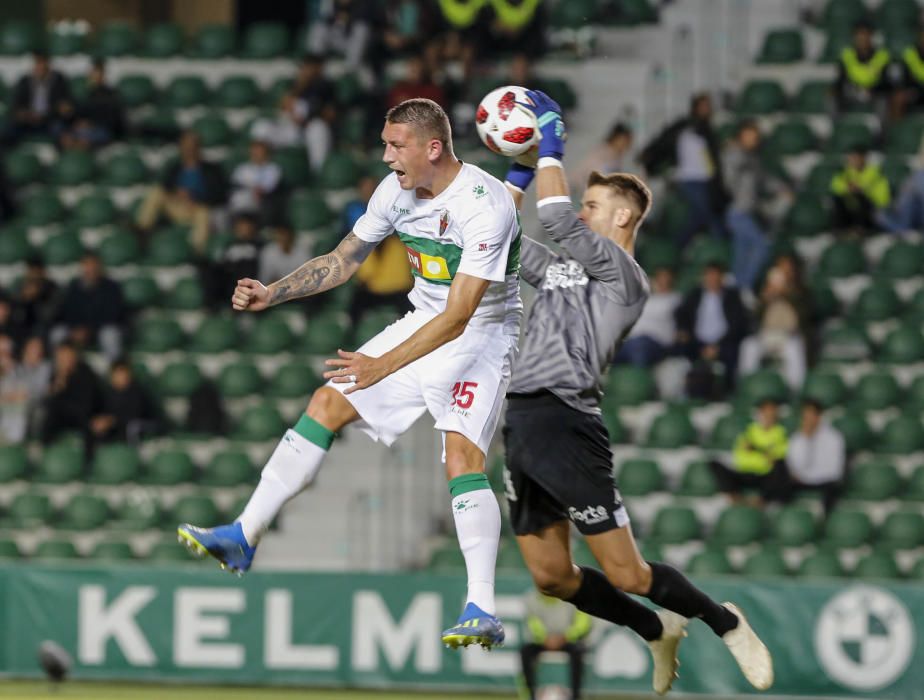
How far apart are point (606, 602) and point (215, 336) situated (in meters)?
8.20

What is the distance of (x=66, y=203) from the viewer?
57.3 ft

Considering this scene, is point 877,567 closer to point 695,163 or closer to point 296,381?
point 695,163

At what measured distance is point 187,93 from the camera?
711 inches

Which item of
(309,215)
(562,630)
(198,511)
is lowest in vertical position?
(562,630)

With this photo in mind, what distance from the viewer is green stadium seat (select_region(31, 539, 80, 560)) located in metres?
14.7

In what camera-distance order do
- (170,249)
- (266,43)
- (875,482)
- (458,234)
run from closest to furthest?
(458,234) → (875,482) → (170,249) → (266,43)

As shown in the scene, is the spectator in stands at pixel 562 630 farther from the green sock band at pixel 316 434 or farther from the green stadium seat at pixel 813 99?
the green stadium seat at pixel 813 99

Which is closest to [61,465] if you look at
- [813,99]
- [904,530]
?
[904,530]

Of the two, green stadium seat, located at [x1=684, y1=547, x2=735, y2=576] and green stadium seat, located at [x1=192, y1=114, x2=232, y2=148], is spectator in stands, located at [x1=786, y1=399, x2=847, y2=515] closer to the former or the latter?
green stadium seat, located at [x1=684, y1=547, x2=735, y2=576]

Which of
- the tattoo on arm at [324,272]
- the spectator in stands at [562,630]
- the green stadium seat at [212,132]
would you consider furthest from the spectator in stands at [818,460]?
the tattoo on arm at [324,272]

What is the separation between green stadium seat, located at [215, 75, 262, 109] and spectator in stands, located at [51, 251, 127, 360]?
9.65 feet

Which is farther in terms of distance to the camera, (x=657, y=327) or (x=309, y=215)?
(x=309, y=215)

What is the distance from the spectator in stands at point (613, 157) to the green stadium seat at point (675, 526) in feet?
9.42

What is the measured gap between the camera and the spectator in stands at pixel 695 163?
52.1 ft
